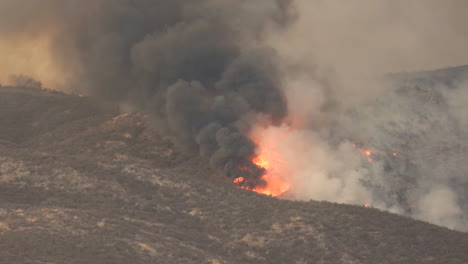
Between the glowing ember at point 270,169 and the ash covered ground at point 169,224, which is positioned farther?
the glowing ember at point 270,169

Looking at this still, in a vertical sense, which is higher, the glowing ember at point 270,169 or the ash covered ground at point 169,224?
the glowing ember at point 270,169

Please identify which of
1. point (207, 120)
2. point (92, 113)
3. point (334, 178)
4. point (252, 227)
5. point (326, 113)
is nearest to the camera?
point (252, 227)

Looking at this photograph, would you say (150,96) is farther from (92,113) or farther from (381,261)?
(381,261)

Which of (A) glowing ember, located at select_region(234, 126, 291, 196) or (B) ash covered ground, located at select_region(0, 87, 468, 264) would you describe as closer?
(B) ash covered ground, located at select_region(0, 87, 468, 264)

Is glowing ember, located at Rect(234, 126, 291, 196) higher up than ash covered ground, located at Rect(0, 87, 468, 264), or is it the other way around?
glowing ember, located at Rect(234, 126, 291, 196)

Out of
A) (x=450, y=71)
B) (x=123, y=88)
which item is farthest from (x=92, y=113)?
(x=450, y=71)
